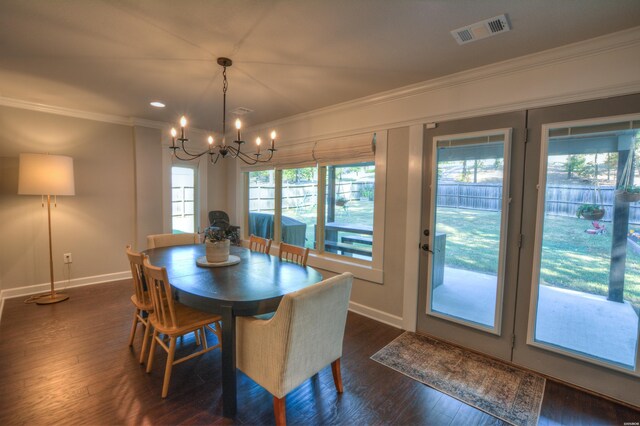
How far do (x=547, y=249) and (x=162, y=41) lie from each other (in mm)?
3315

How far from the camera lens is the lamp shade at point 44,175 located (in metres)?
3.32

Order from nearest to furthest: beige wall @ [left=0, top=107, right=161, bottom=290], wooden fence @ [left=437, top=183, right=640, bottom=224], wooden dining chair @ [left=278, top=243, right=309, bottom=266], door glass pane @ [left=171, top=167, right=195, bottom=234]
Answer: wooden fence @ [left=437, top=183, right=640, bottom=224] → wooden dining chair @ [left=278, top=243, right=309, bottom=266] → beige wall @ [left=0, top=107, right=161, bottom=290] → door glass pane @ [left=171, top=167, right=195, bottom=234]

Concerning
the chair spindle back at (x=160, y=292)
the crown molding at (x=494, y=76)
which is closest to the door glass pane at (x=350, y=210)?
the crown molding at (x=494, y=76)

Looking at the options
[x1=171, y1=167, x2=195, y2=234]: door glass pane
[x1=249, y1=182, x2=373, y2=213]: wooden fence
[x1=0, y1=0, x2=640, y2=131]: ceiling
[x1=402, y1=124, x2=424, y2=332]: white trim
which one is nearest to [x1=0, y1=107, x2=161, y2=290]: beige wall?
[x1=171, y1=167, x2=195, y2=234]: door glass pane

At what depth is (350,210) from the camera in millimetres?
3602

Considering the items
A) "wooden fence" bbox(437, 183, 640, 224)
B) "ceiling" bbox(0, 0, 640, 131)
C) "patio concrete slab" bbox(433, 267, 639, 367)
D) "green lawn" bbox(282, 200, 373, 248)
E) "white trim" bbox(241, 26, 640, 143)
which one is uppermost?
"ceiling" bbox(0, 0, 640, 131)

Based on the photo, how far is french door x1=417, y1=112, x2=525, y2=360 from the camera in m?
2.42

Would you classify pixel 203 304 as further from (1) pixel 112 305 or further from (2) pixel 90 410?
(1) pixel 112 305

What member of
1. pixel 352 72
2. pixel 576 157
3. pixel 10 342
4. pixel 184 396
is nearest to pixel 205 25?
pixel 352 72

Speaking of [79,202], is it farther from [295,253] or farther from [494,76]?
[494,76]

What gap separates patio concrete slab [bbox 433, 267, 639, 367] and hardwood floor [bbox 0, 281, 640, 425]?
1.09 ft

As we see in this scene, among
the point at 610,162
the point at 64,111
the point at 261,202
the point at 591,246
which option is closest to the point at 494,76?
the point at 610,162

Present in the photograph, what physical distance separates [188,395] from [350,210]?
95.7 inches

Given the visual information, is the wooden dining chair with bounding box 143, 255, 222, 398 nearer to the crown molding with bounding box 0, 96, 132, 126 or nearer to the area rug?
the area rug
